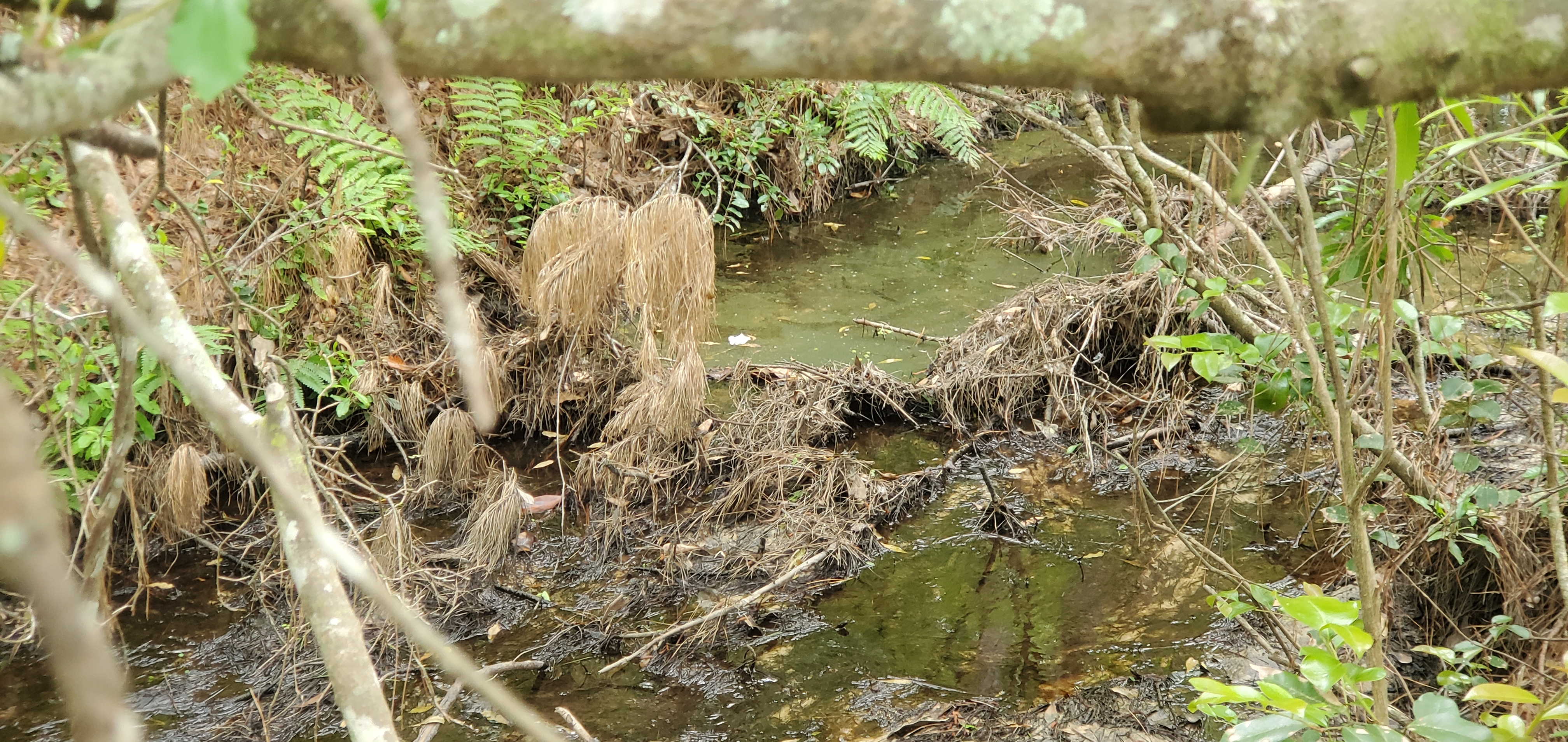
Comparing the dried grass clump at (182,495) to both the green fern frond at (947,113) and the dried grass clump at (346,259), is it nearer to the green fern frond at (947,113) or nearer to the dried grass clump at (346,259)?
the dried grass clump at (346,259)

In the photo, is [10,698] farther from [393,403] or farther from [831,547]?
[831,547]

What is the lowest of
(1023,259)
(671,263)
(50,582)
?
(1023,259)

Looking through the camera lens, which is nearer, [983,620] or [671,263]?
[983,620]

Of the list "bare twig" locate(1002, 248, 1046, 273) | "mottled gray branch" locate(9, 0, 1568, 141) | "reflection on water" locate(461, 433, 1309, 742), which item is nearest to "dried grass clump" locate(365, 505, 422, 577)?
"reflection on water" locate(461, 433, 1309, 742)

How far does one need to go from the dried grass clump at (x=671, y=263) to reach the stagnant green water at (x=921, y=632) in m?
1.21

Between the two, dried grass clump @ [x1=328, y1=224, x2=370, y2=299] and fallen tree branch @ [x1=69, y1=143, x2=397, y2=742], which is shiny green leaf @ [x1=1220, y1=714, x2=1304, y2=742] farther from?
dried grass clump @ [x1=328, y1=224, x2=370, y2=299]

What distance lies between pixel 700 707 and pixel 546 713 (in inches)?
20.3

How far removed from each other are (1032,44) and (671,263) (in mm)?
3579

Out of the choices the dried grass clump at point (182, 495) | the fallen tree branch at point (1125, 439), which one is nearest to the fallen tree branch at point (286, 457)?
the dried grass clump at point (182, 495)

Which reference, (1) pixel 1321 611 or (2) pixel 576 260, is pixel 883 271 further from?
(1) pixel 1321 611

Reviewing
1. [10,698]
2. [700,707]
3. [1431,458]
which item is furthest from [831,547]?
[10,698]

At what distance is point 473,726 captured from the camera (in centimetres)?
352

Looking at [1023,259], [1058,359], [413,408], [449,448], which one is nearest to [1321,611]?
[1058,359]

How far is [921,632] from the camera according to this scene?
3.95m
